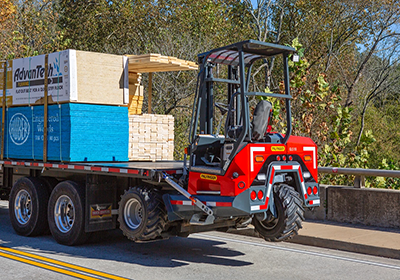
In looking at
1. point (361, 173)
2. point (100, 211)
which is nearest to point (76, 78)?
point (100, 211)

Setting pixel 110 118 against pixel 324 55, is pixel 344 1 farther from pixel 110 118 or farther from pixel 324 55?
pixel 110 118

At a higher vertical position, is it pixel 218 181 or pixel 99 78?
pixel 99 78

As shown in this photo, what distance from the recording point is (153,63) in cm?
1030

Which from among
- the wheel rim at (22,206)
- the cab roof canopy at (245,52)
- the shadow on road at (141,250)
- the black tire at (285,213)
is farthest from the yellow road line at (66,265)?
the cab roof canopy at (245,52)

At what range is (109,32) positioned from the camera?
85.7 ft

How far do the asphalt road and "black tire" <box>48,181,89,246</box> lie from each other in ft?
0.63

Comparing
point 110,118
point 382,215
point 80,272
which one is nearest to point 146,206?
point 80,272

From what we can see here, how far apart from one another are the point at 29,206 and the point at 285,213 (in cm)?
553

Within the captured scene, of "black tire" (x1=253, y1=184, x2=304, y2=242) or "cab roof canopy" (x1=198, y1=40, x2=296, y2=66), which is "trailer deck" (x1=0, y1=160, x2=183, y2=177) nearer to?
"black tire" (x1=253, y1=184, x2=304, y2=242)

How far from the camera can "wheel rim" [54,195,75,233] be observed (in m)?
9.30

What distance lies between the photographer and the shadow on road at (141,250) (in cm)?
807

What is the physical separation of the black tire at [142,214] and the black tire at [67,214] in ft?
3.77

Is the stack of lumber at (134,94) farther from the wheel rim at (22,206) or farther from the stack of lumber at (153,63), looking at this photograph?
the wheel rim at (22,206)

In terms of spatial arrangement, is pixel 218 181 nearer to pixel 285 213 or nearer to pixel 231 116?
pixel 285 213
